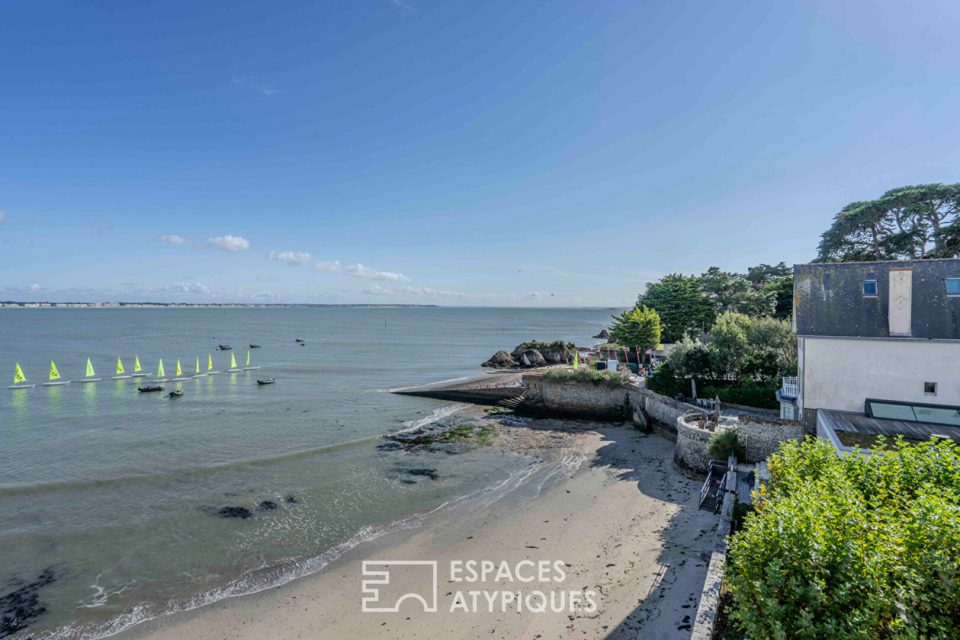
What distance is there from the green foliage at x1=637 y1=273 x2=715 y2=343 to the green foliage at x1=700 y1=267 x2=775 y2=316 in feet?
5.42

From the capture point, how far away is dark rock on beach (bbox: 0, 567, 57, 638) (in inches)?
447

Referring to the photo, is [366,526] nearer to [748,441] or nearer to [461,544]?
[461,544]

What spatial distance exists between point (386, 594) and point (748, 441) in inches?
590

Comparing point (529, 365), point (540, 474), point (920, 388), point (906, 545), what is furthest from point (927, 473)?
point (529, 365)

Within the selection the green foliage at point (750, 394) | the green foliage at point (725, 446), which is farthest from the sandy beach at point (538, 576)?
the green foliage at point (750, 394)

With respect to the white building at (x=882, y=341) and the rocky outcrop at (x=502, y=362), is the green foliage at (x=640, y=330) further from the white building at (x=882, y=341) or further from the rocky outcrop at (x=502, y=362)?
the white building at (x=882, y=341)

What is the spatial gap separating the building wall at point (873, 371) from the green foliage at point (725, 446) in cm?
272

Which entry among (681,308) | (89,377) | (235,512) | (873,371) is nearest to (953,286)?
(873,371)

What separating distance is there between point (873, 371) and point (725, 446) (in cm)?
576

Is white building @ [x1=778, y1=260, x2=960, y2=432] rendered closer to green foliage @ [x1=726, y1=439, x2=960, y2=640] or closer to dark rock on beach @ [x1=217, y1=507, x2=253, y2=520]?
green foliage @ [x1=726, y1=439, x2=960, y2=640]

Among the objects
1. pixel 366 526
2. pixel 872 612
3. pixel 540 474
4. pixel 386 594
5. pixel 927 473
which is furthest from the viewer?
pixel 540 474

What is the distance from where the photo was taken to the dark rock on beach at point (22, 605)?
11.4 m

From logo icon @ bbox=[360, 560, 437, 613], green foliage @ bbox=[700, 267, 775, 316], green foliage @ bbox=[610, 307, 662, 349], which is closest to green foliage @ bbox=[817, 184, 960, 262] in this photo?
green foliage @ bbox=[700, 267, 775, 316]

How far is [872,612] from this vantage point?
4887mm
